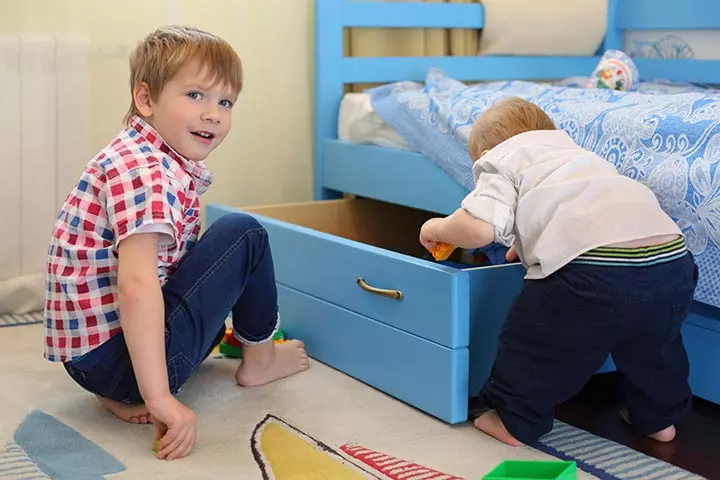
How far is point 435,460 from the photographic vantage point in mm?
1468

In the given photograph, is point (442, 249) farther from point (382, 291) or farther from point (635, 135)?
point (635, 135)

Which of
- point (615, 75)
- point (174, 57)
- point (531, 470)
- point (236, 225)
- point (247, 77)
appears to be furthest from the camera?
point (247, 77)

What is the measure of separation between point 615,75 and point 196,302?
1.30 meters

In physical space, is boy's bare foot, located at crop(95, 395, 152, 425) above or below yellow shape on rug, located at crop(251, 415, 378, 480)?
above

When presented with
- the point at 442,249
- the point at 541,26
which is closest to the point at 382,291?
the point at 442,249

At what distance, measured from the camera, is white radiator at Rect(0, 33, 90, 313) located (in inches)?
89.1

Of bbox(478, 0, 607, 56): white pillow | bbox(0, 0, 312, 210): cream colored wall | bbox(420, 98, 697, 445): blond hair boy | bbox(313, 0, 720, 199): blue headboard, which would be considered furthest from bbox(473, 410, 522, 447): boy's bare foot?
bbox(478, 0, 607, 56): white pillow

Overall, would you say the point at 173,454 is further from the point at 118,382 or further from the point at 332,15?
the point at 332,15

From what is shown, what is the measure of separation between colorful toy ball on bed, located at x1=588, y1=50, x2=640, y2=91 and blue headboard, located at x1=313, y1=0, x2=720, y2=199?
12.6 inches

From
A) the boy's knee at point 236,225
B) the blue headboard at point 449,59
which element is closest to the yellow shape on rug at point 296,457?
the boy's knee at point 236,225

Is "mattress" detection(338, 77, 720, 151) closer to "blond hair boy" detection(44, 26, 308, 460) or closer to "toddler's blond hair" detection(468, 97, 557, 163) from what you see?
"toddler's blond hair" detection(468, 97, 557, 163)

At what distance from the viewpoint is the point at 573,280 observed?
1468 millimetres

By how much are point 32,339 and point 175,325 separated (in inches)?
25.8

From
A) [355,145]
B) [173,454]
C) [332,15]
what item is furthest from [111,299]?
[332,15]
